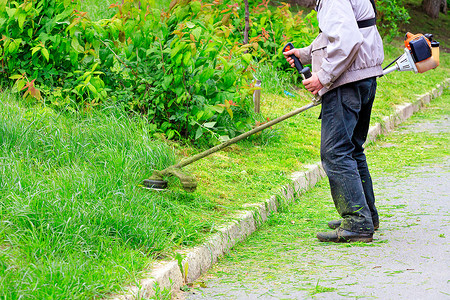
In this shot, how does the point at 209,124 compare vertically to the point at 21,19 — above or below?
below

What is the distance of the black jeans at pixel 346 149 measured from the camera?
4121 mm

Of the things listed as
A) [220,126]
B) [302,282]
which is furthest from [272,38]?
[302,282]

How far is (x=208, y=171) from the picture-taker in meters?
5.46

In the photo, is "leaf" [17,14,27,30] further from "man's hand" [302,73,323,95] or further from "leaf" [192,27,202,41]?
"man's hand" [302,73,323,95]

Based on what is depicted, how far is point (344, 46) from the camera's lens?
3.91 m

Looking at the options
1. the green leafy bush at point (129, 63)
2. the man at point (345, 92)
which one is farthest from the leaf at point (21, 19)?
the man at point (345, 92)

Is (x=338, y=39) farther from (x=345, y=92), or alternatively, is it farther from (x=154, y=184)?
(x=154, y=184)

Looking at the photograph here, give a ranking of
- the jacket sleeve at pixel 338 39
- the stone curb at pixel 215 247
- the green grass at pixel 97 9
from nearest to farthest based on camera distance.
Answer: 1. the stone curb at pixel 215 247
2. the jacket sleeve at pixel 338 39
3. the green grass at pixel 97 9

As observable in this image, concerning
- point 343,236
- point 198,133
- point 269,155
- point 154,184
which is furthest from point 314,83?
point 269,155

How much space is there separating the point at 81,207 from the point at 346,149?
5.93ft

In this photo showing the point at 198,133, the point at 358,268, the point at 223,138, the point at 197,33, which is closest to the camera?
the point at 358,268

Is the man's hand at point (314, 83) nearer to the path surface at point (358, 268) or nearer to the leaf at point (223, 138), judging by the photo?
the path surface at point (358, 268)

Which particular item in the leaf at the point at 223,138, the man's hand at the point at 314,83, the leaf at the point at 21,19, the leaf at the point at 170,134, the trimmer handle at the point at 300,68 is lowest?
the leaf at the point at 223,138

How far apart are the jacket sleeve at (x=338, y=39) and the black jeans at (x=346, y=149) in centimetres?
18
